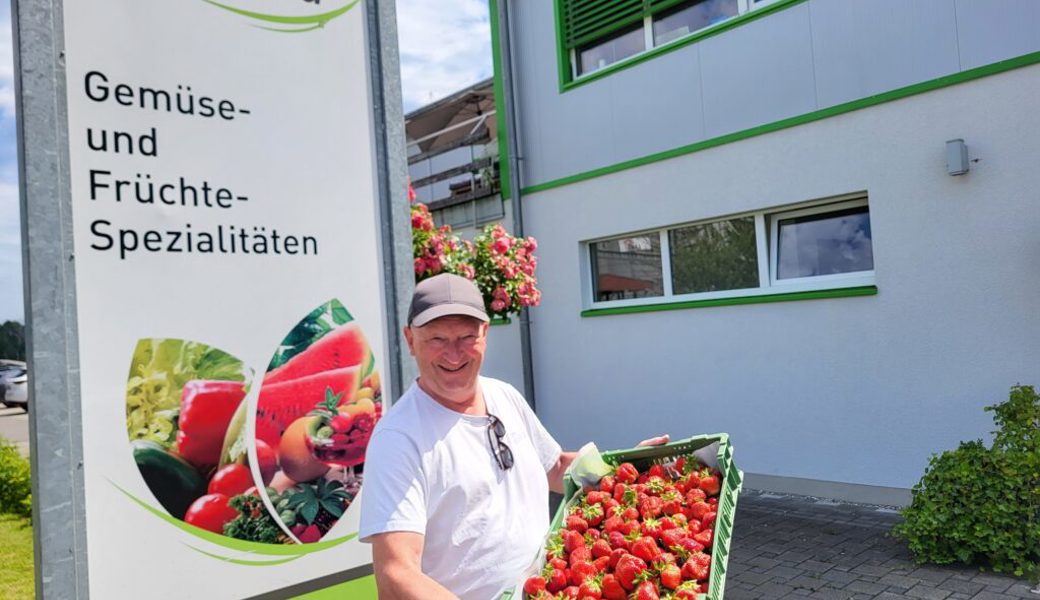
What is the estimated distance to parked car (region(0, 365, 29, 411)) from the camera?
9215 millimetres

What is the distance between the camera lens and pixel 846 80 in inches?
268

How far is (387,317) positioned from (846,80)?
5.23 metres

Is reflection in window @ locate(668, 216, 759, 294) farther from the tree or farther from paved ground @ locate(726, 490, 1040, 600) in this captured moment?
the tree

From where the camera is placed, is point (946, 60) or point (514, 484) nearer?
point (514, 484)

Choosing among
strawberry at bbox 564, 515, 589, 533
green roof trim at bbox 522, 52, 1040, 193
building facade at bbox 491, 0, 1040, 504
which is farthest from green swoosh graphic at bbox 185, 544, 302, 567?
green roof trim at bbox 522, 52, 1040, 193

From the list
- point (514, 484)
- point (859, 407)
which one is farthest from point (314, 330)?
point (859, 407)

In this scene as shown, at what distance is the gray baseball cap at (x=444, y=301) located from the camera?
222 centimetres

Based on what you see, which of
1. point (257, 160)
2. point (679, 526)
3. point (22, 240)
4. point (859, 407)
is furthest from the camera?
point (859, 407)

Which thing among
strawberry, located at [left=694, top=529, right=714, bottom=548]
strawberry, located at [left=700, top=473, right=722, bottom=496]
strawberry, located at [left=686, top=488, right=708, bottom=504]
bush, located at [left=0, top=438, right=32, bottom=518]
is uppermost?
strawberry, located at [left=700, top=473, right=722, bottom=496]

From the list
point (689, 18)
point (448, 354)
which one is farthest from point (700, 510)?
point (689, 18)

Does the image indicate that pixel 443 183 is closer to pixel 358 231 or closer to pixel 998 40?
pixel 998 40

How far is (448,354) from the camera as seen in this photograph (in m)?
2.27

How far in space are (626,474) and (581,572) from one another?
19.5 inches

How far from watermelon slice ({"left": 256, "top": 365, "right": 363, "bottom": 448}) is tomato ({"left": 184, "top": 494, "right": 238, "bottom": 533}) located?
0.30 metres
